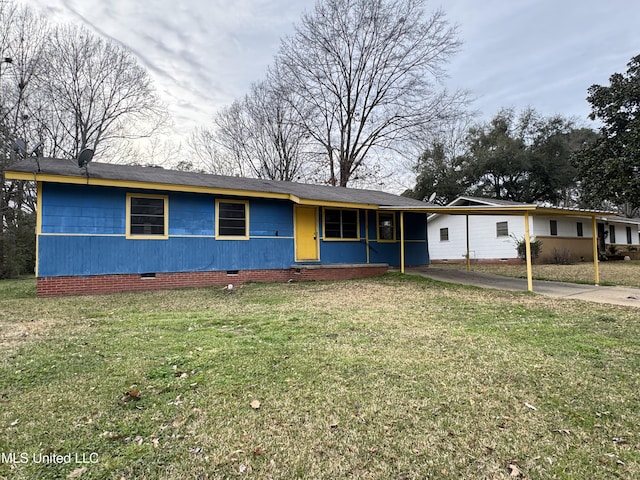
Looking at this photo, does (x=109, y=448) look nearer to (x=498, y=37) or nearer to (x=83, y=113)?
(x=498, y=37)

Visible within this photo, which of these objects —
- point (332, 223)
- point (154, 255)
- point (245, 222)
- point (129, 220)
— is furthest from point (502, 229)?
point (129, 220)

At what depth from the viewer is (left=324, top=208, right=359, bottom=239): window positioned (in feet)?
39.7

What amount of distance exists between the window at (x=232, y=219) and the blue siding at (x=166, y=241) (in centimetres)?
16

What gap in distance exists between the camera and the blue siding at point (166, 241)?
8547mm

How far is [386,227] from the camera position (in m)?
13.4

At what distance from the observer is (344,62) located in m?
22.6

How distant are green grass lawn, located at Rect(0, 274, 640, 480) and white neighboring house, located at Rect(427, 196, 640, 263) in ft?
49.4

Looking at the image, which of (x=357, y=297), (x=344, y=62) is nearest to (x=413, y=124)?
(x=344, y=62)

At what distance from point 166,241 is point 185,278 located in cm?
115

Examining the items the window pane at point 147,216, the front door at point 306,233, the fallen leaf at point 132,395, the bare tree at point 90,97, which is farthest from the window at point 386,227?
the bare tree at point 90,97

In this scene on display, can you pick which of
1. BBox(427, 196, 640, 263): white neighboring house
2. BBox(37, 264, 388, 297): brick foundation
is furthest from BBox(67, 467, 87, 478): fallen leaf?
BBox(427, 196, 640, 263): white neighboring house

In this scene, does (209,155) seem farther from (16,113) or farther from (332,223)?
(332,223)

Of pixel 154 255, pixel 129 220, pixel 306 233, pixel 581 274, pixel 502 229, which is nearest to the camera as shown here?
pixel 129 220

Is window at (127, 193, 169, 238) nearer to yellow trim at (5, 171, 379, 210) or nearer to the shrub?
yellow trim at (5, 171, 379, 210)
